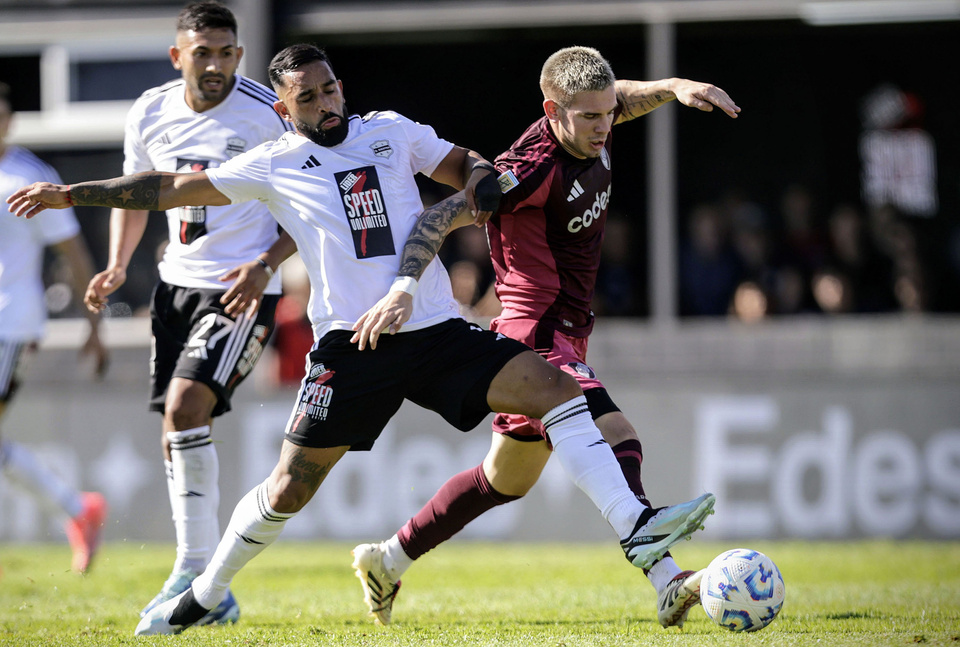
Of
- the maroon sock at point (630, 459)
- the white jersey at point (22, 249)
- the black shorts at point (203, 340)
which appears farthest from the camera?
the white jersey at point (22, 249)

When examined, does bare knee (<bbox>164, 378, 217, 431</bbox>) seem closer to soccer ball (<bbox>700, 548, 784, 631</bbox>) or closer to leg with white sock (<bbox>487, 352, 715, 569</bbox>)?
leg with white sock (<bbox>487, 352, 715, 569</bbox>)

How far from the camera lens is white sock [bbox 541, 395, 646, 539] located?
4.34m

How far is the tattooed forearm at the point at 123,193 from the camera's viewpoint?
4.62 m

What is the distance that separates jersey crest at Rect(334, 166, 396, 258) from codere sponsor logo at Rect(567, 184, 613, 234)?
93 cm

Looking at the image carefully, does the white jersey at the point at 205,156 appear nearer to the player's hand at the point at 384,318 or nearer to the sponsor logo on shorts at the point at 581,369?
the player's hand at the point at 384,318

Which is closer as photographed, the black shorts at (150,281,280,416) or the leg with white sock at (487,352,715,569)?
the leg with white sock at (487,352,715,569)

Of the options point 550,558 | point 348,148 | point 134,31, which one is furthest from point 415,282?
point 134,31

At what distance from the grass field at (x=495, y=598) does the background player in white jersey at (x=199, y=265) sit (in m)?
0.63

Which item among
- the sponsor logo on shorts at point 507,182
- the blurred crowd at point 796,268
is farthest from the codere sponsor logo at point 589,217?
the blurred crowd at point 796,268

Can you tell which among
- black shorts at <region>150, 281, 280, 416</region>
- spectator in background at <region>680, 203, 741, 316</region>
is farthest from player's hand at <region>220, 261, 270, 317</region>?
spectator in background at <region>680, 203, 741, 316</region>

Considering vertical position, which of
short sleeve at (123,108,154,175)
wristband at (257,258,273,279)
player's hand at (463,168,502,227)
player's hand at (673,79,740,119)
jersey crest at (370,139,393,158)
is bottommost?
wristband at (257,258,273,279)

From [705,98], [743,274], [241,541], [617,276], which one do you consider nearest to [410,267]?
[241,541]

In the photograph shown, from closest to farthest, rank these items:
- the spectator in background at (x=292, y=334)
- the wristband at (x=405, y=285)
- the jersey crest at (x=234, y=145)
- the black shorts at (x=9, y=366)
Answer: the wristband at (x=405, y=285) → the jersey crest at (x=234, y=145) → the black shorts at (x=9, y=366) → the spectator in background at (x=292, y=334)

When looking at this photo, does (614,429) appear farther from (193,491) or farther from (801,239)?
(801,239)
